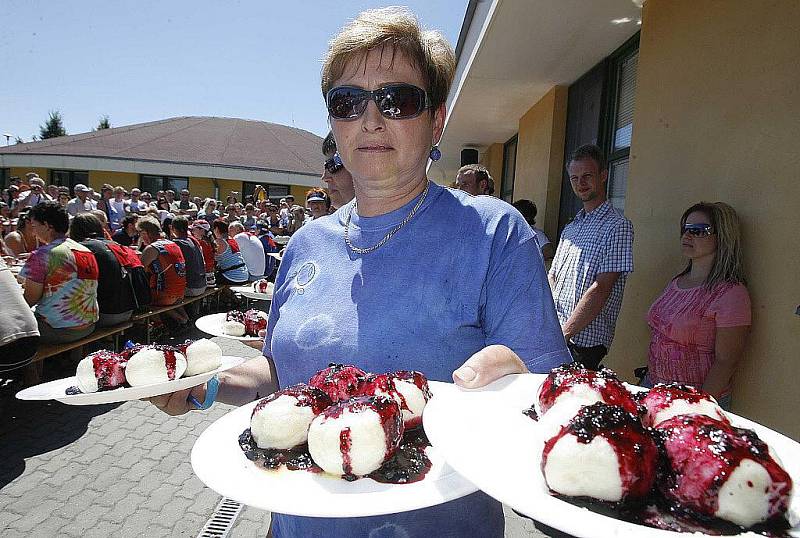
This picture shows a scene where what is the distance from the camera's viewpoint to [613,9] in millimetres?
4805

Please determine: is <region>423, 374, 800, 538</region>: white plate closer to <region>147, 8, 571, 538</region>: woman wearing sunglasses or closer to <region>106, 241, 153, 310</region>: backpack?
<region>147, 8, 571, 538</region>: woman wearing sunglasses

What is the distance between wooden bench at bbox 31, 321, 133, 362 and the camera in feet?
17.0

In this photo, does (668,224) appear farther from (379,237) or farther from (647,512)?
(647,512)

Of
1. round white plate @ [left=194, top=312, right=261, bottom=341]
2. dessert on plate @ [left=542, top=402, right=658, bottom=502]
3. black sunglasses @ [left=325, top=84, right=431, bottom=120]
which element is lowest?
round white plate @ [left=194, top=312, right=261, bottom=341]

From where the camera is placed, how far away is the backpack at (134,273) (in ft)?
21.6

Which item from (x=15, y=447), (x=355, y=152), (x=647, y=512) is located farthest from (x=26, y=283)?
(x=647, y=512)

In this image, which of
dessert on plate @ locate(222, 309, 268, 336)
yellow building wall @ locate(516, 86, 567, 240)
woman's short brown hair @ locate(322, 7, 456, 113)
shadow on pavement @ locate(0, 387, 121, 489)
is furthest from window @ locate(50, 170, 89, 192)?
woman's short brown hair @ locate(322, 7, 456, 113)

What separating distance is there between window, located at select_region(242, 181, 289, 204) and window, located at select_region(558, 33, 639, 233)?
25.4m

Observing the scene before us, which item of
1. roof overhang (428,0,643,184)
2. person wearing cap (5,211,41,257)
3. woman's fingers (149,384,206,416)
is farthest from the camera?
person wearing cap (5,211,41,257)

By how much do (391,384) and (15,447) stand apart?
16.3 ft

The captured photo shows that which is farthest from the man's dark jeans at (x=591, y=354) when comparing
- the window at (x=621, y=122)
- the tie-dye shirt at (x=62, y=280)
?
the tie-dye shirt at (x=62, y=280)

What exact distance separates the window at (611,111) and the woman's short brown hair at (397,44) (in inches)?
170

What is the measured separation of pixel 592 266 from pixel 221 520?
345 cm

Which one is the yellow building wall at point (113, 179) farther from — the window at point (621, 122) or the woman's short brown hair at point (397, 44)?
the woman's short brown hair at point (397, 44)
